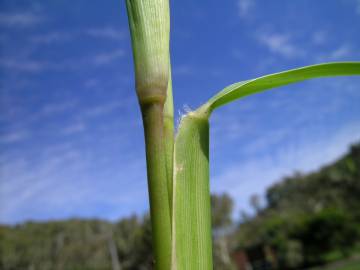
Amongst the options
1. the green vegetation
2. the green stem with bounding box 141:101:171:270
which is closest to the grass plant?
the green stem with bounding box 141:101:171:270

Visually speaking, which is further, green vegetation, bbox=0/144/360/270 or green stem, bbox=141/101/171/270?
green vegetation, bbox=0/144/360/270

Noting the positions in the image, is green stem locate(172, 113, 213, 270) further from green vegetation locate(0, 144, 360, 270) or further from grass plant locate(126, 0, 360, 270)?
green vegetation locate(0, 144, 360, 270)

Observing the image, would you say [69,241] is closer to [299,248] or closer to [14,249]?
[14,249]

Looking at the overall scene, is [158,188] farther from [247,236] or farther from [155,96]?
[247,236]

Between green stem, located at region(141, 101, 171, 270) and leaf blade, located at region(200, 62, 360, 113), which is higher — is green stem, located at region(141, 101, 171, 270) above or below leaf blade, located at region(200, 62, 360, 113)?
below

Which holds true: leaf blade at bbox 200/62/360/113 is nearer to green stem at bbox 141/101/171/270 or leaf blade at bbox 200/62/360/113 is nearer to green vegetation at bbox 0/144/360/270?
green stem at bbox 141/101/171/270

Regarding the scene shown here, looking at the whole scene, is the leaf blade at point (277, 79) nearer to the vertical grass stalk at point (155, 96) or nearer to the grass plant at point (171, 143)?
the grass plant at point (171, 143)

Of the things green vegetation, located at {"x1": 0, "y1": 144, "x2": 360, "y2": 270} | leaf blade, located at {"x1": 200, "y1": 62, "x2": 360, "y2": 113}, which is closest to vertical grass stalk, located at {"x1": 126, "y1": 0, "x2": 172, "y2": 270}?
leaf blade, located at {"x1": 200, "y1": 62, "x2": 360, "y2": 113}
